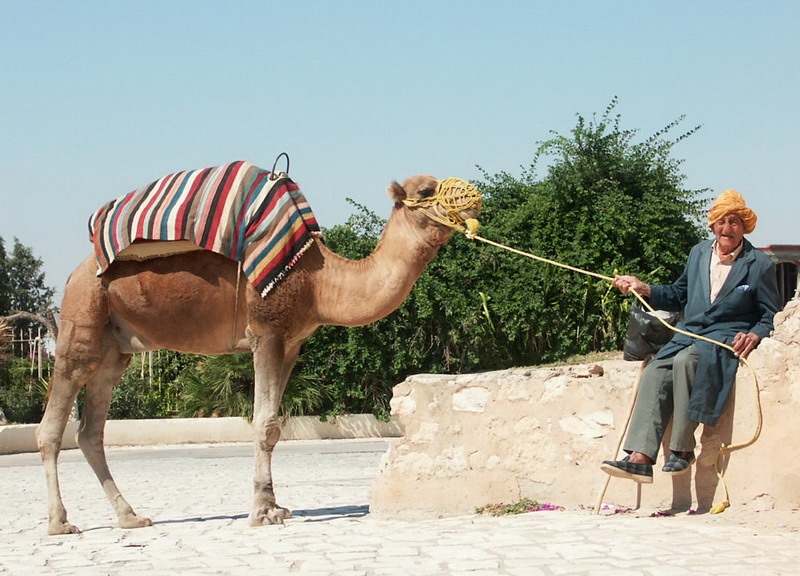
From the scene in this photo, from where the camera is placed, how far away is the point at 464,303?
1662 cm

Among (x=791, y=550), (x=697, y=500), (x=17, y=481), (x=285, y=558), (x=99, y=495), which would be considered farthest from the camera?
(x=17, y=481)

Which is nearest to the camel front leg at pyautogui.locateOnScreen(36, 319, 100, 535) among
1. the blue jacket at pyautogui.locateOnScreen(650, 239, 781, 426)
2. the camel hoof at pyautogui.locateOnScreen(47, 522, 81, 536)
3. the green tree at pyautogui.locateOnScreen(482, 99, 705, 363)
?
the camel hoof at pyautogui.locateOnScreen(47, 522, 81, 536)

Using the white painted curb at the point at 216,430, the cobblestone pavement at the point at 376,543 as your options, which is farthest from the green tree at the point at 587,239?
the cobblestone pavement at the point at 376,543

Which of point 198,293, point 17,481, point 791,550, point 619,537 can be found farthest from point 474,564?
point 17,481

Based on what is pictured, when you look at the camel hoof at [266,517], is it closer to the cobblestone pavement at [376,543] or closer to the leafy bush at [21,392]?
the cobblestone pavement at [376,543]

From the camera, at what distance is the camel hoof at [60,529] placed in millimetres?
7551

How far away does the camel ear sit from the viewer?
767 centimetres

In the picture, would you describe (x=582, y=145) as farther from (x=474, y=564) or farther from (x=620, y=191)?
(x=474, y=564)

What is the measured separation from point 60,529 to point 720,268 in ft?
16.9

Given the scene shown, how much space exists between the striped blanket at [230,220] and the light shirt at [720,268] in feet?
9.81

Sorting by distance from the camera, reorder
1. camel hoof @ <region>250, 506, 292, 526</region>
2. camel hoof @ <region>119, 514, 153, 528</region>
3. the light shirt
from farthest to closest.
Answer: camel hoof @ <region>119, 514, 153, 528</region>
camel hoof @ <region>250, 506, 292, 526</region>
the light shirt

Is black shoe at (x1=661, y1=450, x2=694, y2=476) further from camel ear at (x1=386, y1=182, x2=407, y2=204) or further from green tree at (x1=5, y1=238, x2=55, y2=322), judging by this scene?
green tree at (x1=5, y1=238, x2=55, y2=322)

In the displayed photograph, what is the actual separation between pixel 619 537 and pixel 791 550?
97cm

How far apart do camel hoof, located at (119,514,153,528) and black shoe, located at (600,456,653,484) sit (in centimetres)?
361
